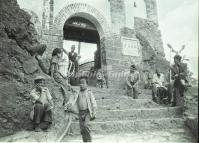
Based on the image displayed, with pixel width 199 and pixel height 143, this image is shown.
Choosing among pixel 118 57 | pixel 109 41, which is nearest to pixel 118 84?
pixel 118 57

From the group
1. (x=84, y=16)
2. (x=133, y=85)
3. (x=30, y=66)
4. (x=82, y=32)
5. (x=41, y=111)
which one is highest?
(x=84, y=16)

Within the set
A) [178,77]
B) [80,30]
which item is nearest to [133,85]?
[178,77]

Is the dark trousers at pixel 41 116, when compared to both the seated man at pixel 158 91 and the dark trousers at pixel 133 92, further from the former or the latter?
the seated man at pixel 158 91

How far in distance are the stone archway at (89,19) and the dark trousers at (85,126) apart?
575cm

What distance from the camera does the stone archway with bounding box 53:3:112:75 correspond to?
10.4 meters

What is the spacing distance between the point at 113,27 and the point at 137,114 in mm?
6158

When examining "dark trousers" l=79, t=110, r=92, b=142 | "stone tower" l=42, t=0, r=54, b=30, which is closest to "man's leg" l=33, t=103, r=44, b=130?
"dark trousers" l=79, t=110, r=92, b=142

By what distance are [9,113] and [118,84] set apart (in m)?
6.29

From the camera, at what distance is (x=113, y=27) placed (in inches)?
461

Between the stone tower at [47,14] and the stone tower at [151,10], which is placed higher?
the stone tower at [151,10]

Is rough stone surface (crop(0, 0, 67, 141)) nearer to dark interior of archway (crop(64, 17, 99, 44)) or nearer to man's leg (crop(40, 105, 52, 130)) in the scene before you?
man's leg (crop(40, 105, 52, 130))

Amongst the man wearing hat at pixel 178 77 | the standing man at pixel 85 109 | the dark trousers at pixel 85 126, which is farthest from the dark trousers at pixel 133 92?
the dark trousers at pixel 85 126

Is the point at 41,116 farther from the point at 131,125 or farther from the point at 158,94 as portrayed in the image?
the point at 158,94

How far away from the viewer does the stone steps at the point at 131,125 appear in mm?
5633
